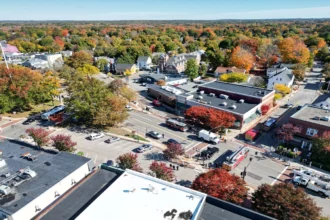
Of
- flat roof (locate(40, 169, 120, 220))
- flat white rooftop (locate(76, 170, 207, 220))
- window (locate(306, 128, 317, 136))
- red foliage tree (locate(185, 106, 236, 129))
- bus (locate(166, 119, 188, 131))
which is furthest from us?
bus (locate(166, 119, 188, 131))

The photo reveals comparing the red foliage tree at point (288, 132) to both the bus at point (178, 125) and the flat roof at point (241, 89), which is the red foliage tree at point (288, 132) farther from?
the bus at point (178, 125)

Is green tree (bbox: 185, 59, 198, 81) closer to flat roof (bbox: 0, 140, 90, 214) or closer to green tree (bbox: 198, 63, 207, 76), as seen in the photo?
green tree (bbox: 198, 63, 207, 76)

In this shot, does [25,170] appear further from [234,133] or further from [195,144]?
[234,133]

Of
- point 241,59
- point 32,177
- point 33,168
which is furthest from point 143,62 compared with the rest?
point 32,177

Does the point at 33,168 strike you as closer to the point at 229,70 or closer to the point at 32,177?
the point at 32,177

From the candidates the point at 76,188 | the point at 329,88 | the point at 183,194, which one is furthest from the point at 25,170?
the point at 329,88

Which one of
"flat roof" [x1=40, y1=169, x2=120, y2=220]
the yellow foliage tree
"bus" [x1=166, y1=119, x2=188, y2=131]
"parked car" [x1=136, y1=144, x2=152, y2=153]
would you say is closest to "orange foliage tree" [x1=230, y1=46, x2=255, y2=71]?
the yellow foliage tree

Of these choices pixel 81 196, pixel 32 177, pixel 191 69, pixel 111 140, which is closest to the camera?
pixel 81 196
